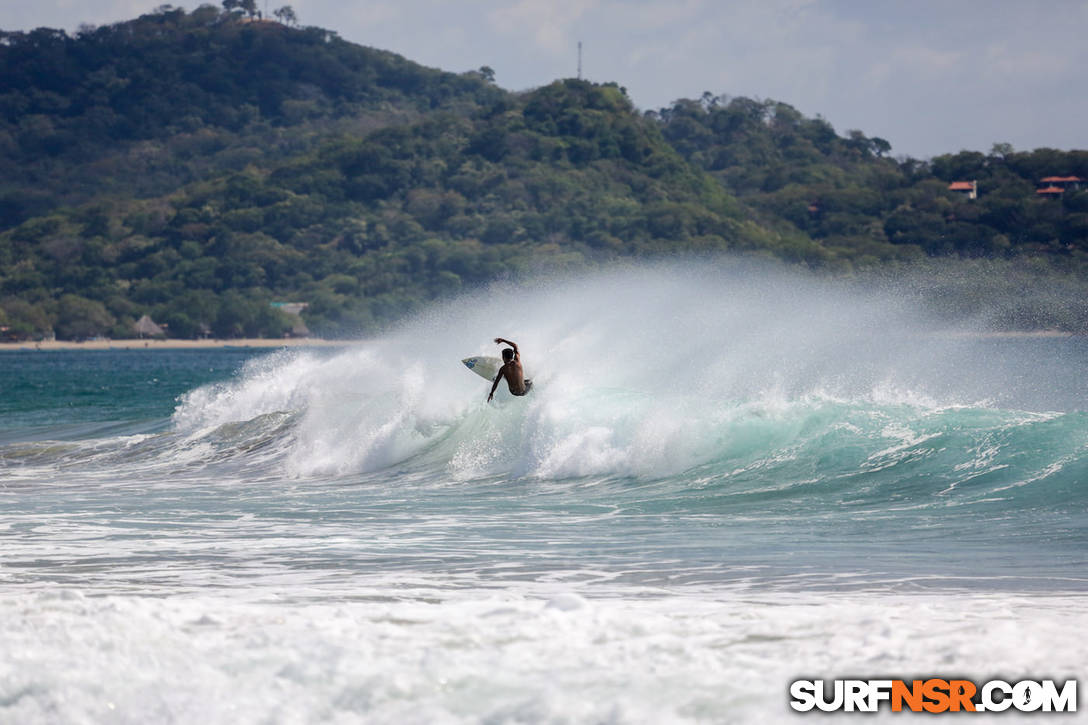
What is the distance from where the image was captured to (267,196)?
17838 cm

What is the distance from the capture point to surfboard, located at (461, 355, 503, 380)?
20562 mm

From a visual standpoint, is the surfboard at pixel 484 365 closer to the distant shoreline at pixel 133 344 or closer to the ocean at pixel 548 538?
the ocean at pixel 548 538

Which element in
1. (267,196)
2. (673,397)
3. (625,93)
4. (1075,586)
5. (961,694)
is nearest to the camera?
(961,694)

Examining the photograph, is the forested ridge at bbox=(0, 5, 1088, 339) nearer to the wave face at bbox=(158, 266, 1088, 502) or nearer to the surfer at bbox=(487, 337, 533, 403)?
the wave face at bbox=(158, 266, 1088, 502)

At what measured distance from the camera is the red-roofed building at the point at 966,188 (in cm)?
15525

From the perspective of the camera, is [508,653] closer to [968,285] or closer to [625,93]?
[968,285]

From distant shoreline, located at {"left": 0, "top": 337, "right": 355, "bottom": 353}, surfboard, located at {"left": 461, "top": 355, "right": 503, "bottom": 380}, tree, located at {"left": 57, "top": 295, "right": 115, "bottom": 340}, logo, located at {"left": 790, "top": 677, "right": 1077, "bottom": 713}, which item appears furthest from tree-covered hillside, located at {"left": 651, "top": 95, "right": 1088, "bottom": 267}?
logo, located at {"left": 790, "top": 677, "right": 1077, "bottom": 713}

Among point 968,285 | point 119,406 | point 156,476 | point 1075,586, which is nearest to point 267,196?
point 968,285

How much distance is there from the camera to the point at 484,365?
20.6 metres

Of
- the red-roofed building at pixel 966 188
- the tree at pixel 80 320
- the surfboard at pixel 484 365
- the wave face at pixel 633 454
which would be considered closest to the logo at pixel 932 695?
the wave face at pixel 633 454

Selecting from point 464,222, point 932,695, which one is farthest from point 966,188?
point 932,695

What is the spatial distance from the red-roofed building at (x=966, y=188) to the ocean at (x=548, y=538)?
5287 inches

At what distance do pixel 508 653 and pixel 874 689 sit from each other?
6.13 ft

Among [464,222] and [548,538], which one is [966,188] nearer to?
[464,222]
